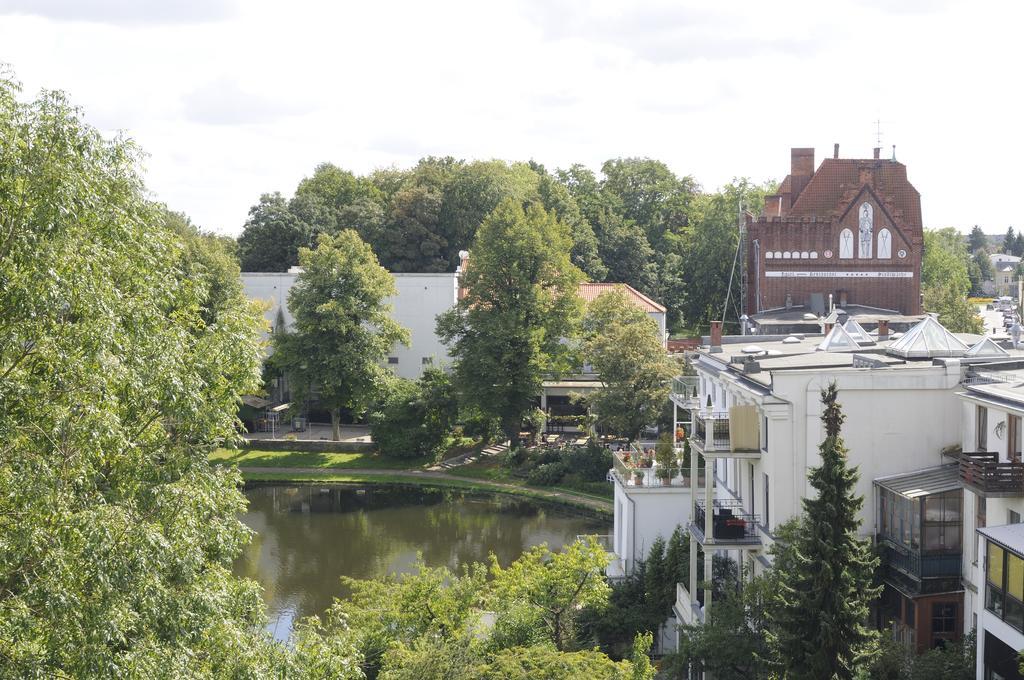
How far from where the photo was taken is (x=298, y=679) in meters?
15.2

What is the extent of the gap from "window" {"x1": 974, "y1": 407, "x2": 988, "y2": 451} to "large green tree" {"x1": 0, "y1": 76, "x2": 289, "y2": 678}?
14.7 m

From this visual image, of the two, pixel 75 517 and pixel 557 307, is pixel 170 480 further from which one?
pixel 557 307

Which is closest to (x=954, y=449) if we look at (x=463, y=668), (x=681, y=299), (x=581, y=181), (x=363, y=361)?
(x=463, y=668)

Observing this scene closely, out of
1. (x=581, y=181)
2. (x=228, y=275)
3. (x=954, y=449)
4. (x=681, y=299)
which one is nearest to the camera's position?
(x=954, y=449)

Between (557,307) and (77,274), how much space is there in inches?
1659

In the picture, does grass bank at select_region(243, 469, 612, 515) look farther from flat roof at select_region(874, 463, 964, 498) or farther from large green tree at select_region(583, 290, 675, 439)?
flat roof at select_region(874, 463, 964, 498)

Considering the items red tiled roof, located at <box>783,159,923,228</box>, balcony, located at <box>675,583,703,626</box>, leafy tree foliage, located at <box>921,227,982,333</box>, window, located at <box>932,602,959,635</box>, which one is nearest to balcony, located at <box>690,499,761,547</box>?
balcony, located at <box>675,583,703,626</box>

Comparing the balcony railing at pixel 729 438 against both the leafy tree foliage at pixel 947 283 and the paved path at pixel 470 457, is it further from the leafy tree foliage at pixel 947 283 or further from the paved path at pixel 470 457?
the leafy tree foliage at pixel 947 283

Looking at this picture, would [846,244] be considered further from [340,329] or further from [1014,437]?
[1014,437]

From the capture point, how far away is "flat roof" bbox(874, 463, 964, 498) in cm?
2233

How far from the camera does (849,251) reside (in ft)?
194

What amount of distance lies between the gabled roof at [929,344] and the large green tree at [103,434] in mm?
17246

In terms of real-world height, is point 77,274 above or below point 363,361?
above

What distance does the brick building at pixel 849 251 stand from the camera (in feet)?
193
